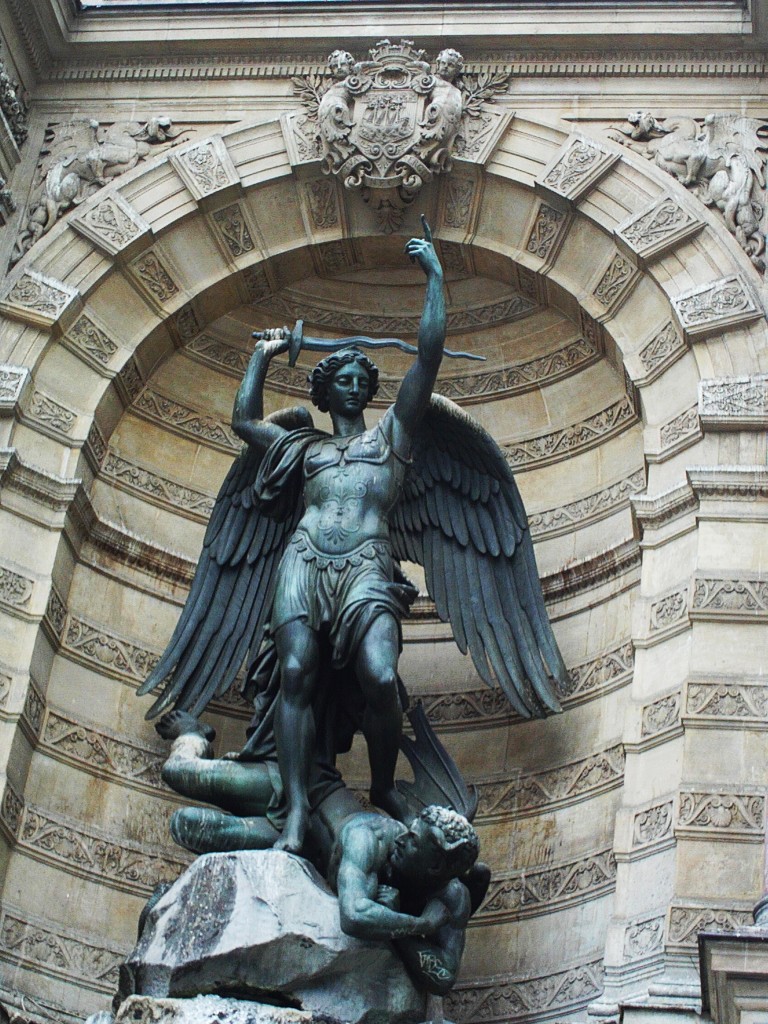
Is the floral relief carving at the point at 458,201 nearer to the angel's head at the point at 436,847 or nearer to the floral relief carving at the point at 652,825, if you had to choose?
the floral relief carving at the point at 652,825

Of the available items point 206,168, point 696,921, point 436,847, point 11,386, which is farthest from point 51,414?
point 696,921

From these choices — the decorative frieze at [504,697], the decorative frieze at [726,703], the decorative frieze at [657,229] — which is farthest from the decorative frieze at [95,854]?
the decorative frieze at [657,229]

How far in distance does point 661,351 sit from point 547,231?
3.44ft

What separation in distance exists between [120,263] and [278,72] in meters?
1.52

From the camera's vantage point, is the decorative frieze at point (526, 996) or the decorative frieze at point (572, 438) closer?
the decorative frieze at point (526, 996)

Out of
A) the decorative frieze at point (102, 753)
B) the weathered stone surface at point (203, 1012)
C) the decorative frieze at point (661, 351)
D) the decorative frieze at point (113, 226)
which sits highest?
the decorative frieze at point (113, 226)

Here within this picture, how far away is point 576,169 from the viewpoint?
10820 millimetres

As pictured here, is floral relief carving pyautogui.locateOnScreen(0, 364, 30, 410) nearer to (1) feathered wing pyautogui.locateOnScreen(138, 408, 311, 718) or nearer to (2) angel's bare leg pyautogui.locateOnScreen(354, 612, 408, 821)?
(1) feathered wing pyautogui.locateOnScreen(138, 408, 311, 718)

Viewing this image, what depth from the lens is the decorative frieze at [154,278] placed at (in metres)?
11.0

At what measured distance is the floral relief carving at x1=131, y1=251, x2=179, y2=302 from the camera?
11008mm

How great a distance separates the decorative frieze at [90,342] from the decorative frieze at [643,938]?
4236 mm

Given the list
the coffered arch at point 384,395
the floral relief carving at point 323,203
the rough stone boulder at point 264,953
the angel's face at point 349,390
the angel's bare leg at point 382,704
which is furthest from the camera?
the floral relief carving at point 323,203

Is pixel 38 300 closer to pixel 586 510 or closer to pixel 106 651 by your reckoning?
pixel 106 651

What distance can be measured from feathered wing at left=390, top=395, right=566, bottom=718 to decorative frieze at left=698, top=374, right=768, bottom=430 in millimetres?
1034
